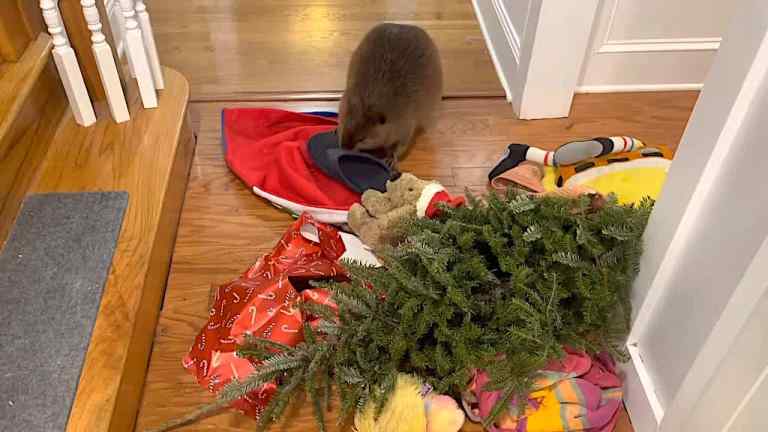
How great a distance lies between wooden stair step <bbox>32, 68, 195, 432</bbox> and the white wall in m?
1.19

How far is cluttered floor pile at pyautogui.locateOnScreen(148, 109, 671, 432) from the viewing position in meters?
1.27

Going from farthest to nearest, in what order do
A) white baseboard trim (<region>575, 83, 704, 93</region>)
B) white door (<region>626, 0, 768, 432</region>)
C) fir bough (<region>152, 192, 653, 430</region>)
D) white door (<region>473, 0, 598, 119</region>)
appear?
white baseboard trim (<region>575, 83, 704, 93</region>), white door (<region>473, 0, 598, 119</region>), fir bough (<region>152, 192, 653, 430</region>), white door (<region>626, 0, 768, 432</region>)

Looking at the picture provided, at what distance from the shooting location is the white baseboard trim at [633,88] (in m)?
2.20

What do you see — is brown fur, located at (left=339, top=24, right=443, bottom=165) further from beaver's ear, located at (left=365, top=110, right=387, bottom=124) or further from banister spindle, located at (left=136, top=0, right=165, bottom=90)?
banister spindle, located at (left=136, top=0, right=165, bottom=90)

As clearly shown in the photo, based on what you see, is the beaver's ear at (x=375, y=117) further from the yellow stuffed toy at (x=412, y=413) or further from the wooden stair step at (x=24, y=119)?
the wooden stair step at (x=24, y=119)

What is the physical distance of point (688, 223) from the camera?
115cm

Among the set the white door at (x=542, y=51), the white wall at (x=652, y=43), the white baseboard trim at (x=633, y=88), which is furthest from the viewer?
the white baseboard trim at (x=633, y=88)

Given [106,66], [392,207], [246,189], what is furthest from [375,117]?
[106,66]

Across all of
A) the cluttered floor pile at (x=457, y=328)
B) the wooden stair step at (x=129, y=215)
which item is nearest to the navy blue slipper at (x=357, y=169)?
the cluttered floor pile at (x=457, y=328)

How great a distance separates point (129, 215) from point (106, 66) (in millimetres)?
422

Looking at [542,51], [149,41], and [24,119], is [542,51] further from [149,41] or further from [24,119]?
[24,119]

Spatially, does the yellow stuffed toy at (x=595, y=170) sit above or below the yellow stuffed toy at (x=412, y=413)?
above

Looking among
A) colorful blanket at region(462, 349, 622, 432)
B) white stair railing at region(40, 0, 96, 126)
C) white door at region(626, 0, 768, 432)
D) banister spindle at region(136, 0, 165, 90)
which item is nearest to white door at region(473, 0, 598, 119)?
white door at region(626, 0, 768, 432)

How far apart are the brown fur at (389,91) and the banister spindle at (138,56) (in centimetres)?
53
